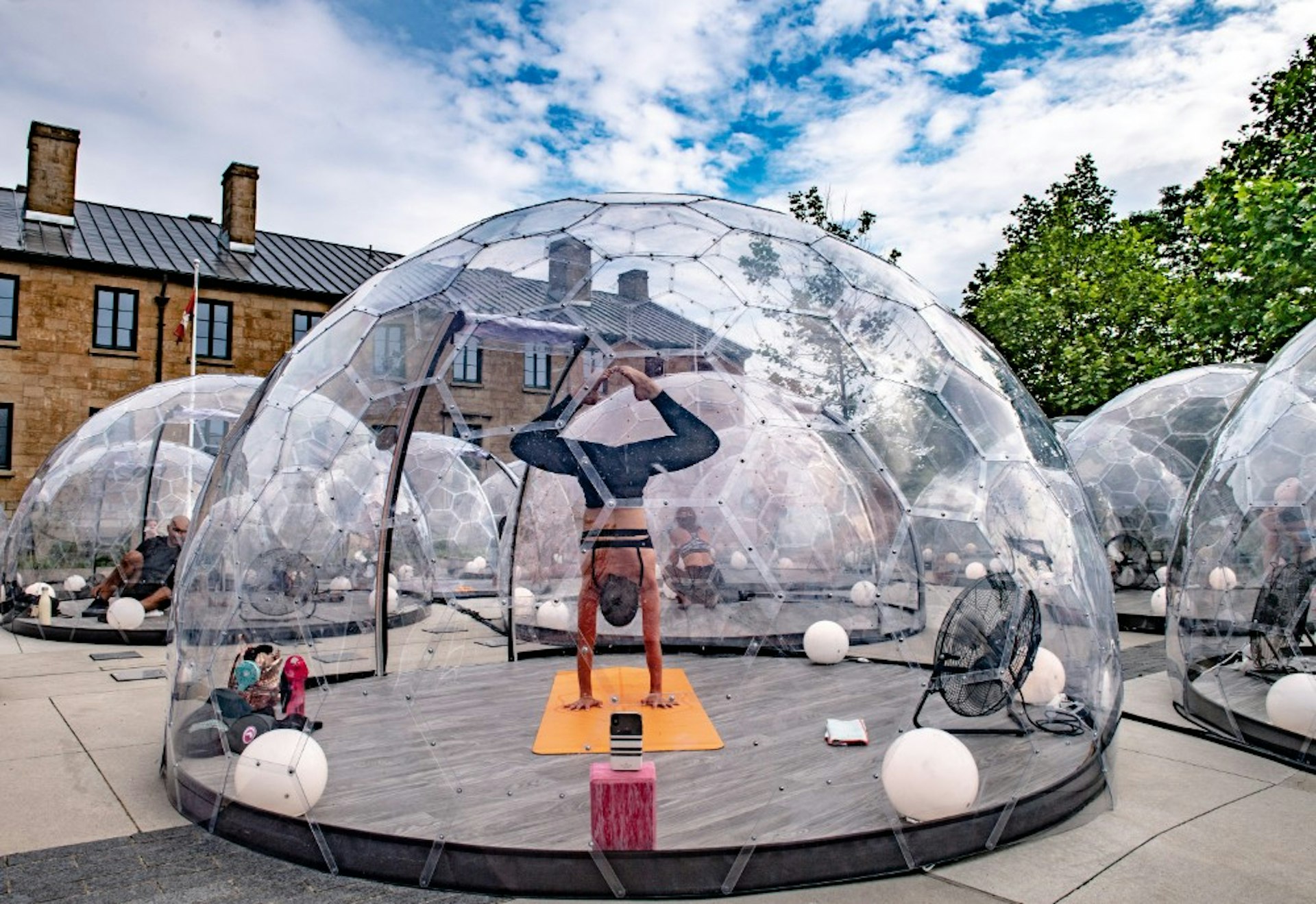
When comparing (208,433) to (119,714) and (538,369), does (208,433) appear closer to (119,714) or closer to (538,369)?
(119,714)

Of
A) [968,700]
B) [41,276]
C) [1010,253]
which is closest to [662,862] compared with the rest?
[968,700]

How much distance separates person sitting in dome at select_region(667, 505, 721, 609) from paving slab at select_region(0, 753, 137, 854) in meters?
2.97

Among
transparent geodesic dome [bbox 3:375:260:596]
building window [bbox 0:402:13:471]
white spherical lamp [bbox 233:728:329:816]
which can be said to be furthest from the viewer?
building window [bbox 0:402:13:471]

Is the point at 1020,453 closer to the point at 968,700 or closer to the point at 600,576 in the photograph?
the point at 968,700

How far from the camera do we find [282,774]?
4.02 metres

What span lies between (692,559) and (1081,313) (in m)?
25.3

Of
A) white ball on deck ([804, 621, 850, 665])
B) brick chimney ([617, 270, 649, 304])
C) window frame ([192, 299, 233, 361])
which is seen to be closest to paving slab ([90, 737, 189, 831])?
brick chimney ([617, 270, 649, 304])

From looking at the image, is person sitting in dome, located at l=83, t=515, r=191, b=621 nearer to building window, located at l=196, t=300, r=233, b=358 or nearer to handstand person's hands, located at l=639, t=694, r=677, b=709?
handstand person's hands, located at l=639, t=694, r=677, b=709

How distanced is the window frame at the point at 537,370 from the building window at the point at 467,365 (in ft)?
1.02

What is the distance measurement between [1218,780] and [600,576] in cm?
369

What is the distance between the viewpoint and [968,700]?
16.1 feet

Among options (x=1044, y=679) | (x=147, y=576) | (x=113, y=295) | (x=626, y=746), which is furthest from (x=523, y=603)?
(x=113, y=295)

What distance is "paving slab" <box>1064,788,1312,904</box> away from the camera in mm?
3682

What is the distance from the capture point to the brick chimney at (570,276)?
5238 mm
